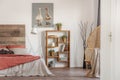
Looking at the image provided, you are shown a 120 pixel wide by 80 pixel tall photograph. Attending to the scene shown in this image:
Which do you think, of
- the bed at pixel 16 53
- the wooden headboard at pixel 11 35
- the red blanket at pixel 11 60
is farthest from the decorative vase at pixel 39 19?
the red blanket at pixel 11 60

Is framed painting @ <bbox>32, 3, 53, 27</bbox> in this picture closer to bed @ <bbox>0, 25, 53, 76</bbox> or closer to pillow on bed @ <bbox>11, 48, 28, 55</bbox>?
bed @ <bbox>0, 25, 53, 76</bbox>

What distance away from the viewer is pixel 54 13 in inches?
352

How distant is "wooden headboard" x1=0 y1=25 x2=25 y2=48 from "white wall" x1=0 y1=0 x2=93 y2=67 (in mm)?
190

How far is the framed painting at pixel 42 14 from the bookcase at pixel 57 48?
39cm

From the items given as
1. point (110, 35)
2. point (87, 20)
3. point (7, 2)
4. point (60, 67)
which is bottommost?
point (60, 67)

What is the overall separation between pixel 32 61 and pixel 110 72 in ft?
12.7

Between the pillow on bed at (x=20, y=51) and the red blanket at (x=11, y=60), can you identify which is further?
the pillow on bed at (x=20, y=51)

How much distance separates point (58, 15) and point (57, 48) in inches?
47.0

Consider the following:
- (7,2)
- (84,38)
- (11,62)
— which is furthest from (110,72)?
(7,2)

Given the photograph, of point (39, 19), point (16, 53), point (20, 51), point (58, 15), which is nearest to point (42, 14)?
point (39, 19)

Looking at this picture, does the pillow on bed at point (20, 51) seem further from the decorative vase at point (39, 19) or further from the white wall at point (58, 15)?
the decorative vase at point (39, 19)

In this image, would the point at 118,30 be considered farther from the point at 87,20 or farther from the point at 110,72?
the point at 87,20

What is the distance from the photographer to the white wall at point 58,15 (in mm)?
8883

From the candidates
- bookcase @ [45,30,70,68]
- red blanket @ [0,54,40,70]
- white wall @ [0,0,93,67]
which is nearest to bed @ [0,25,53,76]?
red blanket @ [0,54,40,70]
